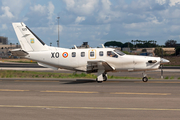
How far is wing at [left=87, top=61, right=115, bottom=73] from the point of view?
761 inches

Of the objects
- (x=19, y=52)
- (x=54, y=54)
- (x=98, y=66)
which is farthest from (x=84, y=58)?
(x=19, y=52)

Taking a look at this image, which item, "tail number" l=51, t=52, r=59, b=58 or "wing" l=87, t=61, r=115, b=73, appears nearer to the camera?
"wing" l=87, t=61, r=115, b=73

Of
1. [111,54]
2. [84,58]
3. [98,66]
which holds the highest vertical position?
[111,54]

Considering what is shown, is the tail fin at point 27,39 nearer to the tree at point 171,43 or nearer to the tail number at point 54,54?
the tail number at point 54,54

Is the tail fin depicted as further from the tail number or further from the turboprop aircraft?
the tail number

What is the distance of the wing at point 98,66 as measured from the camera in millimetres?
19328

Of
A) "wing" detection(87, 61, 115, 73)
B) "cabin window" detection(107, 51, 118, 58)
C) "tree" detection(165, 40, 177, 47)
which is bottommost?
"wing" detection(87, 61, 115, 73)

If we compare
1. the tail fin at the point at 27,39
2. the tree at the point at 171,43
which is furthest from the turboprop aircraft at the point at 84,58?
the tree at the point at 171,43

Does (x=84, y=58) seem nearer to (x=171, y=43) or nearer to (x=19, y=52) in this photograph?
(x=19, y=52)

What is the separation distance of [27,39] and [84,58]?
5472 millimetres

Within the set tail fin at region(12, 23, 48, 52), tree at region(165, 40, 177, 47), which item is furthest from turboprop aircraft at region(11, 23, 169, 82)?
tree at region(165, 40, 177, 47)

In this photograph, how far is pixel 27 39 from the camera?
21.7 metres
